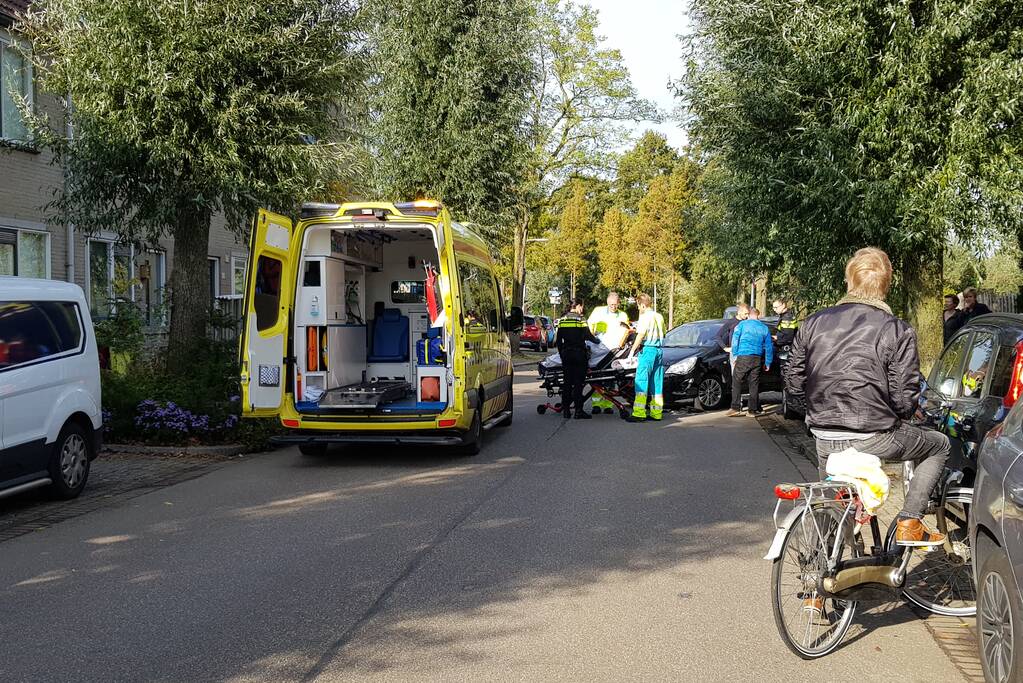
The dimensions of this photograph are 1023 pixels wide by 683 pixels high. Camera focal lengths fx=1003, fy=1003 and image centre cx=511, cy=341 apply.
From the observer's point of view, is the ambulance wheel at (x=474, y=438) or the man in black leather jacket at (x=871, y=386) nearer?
the man in black leather jacket at (x=871, y=386)

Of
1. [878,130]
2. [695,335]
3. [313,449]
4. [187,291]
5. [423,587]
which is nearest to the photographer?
[423,587]

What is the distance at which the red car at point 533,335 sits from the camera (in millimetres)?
42562

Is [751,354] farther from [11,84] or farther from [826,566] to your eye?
[11,84]

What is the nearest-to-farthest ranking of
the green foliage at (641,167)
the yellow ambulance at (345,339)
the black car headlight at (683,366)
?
the yellow ambulance at (345,339) → the black car headlight at (683,366) → the green foliage at (641,167)

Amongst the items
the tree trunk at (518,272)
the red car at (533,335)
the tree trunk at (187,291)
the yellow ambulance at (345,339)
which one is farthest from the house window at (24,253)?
the red car at (533,335)

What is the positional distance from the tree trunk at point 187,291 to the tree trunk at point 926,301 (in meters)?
10.2

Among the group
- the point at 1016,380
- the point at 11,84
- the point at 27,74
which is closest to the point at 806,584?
the point at 1016,380

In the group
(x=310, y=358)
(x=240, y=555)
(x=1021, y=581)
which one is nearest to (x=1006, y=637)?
(x=1021, y=581)

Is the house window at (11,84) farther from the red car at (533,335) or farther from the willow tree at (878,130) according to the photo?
the red car at (533,335)

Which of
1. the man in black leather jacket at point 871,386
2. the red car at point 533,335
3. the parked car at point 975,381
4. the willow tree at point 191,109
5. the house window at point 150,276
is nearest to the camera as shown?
the man in black leather jacket at point 871,386

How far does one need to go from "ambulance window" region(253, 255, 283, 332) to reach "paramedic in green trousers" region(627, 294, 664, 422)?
6588mm

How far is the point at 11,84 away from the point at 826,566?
16.7 meters

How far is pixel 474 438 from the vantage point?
38.5ft

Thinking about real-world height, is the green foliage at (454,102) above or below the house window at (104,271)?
above
